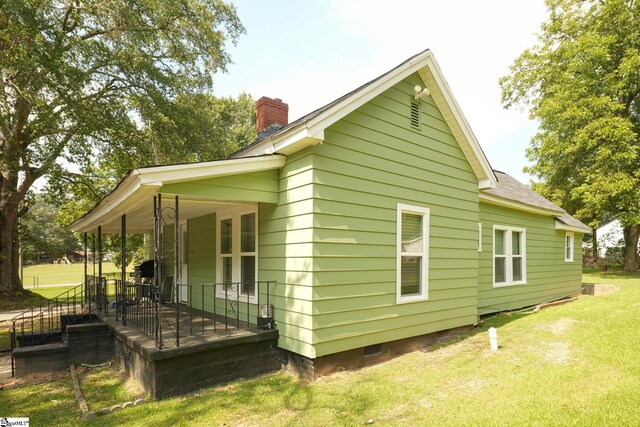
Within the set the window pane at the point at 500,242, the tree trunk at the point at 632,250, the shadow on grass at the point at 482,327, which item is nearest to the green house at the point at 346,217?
the shadow on grass at the point at 482,327

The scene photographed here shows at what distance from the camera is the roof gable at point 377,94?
16.8 feet

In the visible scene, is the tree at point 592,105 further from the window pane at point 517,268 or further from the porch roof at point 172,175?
the porch roof at point 172,175

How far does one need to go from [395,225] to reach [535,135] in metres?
22.0

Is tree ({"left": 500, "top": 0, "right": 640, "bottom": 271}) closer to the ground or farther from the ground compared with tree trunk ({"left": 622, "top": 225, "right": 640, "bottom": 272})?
farther from the ground

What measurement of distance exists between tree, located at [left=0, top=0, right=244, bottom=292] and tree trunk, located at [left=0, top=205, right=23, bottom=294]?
5 centimetres

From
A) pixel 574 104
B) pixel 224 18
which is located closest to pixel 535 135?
pixel 574 104

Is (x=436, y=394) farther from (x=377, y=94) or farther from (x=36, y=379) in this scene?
(x=36, y=379)

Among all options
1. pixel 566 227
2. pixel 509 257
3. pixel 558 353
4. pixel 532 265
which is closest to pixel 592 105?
pixel 566 227

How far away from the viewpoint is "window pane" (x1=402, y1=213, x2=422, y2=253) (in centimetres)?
654

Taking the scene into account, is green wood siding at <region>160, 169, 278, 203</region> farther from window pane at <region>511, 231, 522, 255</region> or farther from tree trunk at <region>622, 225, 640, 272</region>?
tree trunk at <region>622, 225, 640, 272</region>

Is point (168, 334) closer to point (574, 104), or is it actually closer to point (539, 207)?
point (539, 207)

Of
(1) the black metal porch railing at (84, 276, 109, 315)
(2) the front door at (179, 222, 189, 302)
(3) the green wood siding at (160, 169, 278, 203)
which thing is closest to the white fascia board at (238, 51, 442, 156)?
(3) the green wood siding at (160, 169, 278, 203)

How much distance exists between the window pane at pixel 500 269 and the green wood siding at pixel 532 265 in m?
0.27

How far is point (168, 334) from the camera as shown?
5719 millimetres
